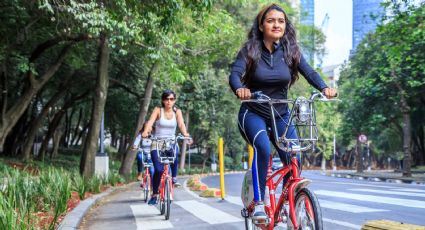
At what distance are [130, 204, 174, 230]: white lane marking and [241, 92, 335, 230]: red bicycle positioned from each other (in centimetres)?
258

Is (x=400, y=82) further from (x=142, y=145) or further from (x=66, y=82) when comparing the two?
(x=142, y=145)

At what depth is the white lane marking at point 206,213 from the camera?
7123mm

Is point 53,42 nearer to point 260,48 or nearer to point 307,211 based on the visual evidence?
point 260,48

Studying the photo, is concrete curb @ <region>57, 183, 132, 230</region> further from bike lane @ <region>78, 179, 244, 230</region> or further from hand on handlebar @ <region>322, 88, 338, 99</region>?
hand on handlebar @ <region>322, 88, 338, 99</region>

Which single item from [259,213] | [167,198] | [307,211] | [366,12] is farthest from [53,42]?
[307,211]

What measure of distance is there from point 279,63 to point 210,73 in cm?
2498

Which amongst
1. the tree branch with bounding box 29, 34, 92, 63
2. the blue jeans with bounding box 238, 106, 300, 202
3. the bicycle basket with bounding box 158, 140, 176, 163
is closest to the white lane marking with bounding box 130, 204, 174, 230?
the bicycle basket with bounding box 158, 140, 176, 163

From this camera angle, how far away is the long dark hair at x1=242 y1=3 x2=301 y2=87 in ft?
14.5

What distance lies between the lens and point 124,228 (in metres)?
6.78

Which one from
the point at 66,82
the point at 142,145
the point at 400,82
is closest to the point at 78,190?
the point at 142,145

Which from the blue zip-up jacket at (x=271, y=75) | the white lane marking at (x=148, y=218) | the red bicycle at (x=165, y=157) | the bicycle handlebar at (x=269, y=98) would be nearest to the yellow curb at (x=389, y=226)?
the bicycle handlebar at (x=269, y=98)

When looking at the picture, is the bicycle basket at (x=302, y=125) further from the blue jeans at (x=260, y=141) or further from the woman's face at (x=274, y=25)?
the woman's face at (x=274, y=25)

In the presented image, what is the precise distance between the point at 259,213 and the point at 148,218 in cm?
385

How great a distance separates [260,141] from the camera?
4.31 m
